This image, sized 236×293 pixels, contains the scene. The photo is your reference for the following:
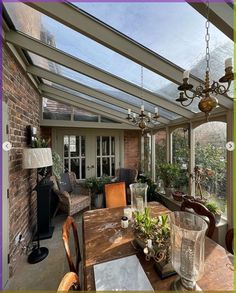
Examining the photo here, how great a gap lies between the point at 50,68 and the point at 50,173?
7.10ft

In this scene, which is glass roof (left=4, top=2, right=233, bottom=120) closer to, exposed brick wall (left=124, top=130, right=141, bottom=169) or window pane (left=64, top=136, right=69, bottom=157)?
window pane (left=64, top=136, right=69, bottom=157)

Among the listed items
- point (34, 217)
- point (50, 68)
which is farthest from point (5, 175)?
point (50, 68)

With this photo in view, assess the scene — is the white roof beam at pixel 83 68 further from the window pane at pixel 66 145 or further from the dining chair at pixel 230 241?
the window pane at pixel 66 145

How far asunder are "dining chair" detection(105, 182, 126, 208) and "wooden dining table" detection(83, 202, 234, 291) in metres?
0.58

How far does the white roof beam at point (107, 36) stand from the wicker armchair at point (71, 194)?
2.66 m

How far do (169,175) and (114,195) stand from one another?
147cm

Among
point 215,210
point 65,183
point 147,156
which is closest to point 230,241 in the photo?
point 215,210

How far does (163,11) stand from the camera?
1371 mm

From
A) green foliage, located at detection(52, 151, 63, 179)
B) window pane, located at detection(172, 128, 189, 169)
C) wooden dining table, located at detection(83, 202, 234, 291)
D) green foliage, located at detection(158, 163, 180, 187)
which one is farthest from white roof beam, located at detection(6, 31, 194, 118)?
green foliage, located at detection(52, 151, 63, 179)

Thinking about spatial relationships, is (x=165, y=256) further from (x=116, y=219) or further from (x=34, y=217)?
(x=34, y=217)

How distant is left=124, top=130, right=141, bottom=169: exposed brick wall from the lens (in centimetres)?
539

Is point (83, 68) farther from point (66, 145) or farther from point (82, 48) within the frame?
point (66, 145)

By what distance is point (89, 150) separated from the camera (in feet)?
16.0

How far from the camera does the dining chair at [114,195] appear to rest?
8.43 feet
